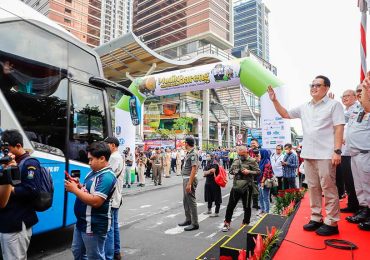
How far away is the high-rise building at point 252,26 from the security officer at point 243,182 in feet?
400

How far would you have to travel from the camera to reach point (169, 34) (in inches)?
2628

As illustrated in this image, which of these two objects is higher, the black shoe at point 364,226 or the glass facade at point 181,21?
the glass facade at point 181,21

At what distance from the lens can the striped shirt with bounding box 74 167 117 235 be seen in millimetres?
2697

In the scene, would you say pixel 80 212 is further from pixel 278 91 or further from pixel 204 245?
pixel 278 91

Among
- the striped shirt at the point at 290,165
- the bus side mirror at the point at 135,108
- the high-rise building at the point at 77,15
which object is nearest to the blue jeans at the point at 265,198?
the striped shirt at the point at 290,165

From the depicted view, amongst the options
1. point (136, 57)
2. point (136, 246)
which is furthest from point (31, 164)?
point (136, 57)

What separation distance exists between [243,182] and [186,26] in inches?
2409

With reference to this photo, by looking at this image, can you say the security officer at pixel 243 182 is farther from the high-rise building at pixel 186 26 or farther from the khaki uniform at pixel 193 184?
the high-rise building at pixel 186 26

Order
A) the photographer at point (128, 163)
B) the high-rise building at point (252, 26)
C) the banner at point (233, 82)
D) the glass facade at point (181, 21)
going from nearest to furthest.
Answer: the banner at point (233, 82) → the photographer at point (128, 163) → the glass facade at point (181, 21) → the high-rise building at point (252, 26)

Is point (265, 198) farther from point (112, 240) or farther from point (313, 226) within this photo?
point (112, 240)

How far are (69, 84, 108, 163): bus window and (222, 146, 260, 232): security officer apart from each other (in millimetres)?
2783

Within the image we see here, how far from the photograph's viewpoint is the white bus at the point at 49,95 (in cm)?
412

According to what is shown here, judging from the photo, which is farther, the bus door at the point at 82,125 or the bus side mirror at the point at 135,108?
the bus side mirror at the point at 135,108

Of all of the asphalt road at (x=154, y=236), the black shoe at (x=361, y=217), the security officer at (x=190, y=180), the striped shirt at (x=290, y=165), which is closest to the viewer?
the black shoe at (x=361, y=217)
